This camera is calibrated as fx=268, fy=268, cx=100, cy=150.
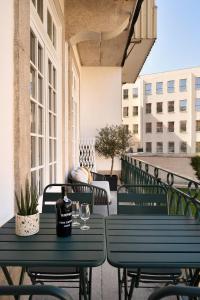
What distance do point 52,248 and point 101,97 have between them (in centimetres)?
736

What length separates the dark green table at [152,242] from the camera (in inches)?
46.6

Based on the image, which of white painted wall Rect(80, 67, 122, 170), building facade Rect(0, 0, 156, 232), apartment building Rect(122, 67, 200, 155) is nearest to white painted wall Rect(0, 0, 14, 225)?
building facade Rect(0, 0, 156, 232)

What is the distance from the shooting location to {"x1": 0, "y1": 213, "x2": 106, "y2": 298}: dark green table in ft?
3.85

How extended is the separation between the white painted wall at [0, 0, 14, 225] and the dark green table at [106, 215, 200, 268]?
68cm

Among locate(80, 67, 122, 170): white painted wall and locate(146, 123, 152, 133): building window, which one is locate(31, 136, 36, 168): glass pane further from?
locate(146, 123, 152, 133): building window

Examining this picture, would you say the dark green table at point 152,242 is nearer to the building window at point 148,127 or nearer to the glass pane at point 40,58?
the glass pane at point 40,58

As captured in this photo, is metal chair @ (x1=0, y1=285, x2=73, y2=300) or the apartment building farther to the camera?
the apartment building

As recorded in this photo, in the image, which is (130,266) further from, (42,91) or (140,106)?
(140,106)

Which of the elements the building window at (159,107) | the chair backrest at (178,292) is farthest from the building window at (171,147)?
the chair backrest at (178,292)

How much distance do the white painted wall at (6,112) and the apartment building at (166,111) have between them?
34.3 meters

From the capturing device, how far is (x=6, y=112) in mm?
1787

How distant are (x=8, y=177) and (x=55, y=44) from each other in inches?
103

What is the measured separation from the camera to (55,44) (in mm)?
3812

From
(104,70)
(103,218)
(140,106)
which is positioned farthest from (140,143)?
(103,218)
